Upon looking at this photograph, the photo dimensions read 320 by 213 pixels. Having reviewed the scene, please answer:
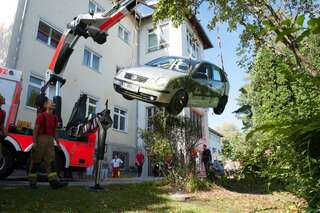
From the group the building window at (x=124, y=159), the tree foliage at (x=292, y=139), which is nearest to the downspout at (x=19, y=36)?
the building window at (x=124, y=159)

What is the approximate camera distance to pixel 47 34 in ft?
53.2

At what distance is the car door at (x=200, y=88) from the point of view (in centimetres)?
588

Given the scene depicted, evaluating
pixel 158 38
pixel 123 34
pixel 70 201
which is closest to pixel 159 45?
pixel 158 38

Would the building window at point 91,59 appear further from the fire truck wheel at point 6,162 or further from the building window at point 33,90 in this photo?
the fire truck wheel at point 6,162

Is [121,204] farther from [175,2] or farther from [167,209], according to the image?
[175,2]

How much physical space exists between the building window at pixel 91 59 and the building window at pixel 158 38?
4563mm

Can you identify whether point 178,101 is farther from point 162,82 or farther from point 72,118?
point 72,118

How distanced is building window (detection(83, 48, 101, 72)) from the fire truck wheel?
1073 centimetres

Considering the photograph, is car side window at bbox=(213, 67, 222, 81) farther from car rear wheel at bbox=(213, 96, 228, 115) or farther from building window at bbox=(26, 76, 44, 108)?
building window at bbox=(26, 76, 44, 108)

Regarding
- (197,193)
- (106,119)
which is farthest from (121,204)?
(197,193)

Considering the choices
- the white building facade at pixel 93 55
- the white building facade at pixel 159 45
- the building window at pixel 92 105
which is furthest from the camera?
the white building facade at pixel 159 45

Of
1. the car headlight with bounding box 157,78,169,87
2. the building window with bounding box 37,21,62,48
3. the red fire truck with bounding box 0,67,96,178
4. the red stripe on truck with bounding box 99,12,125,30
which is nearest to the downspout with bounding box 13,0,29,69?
the building window with bounding box 37,21,62,48

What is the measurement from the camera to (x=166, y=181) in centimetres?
1180

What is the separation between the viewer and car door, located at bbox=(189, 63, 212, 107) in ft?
19.3
